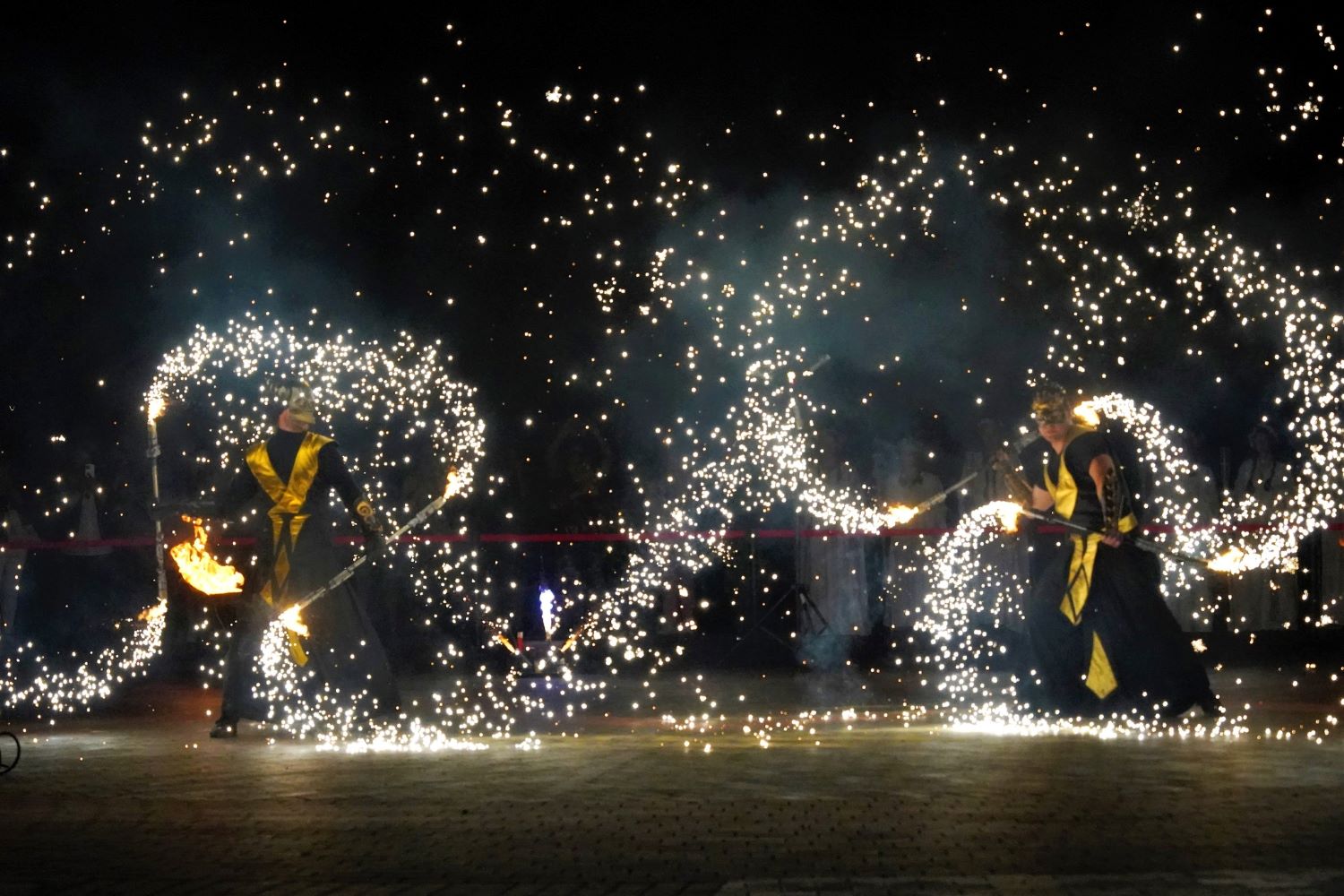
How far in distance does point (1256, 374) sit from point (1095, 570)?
588 cm

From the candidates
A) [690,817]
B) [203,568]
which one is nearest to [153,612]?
[203,568]

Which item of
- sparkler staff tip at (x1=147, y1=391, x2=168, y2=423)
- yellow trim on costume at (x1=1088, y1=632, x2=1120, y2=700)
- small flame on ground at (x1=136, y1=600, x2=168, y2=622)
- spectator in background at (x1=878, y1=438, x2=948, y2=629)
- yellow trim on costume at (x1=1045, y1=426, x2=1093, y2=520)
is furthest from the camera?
spectator in background at (x1=878, y1=438, x2=948, y2=629)

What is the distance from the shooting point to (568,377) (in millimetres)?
16500

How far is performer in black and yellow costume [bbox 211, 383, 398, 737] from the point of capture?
1130 centimetres

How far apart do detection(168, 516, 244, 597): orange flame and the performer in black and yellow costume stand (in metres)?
0.14

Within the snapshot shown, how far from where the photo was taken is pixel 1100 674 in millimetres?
11203

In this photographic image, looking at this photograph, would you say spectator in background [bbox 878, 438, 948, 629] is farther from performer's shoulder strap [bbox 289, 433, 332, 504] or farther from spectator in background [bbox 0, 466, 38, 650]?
spectator in background [bbox 0, 466, 38, 650]

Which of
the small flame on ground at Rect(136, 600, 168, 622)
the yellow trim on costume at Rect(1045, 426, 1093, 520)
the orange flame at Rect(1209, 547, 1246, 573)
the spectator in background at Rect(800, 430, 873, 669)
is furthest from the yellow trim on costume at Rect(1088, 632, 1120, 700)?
the small flame on ground at Rect(136, 600, 168, 622)

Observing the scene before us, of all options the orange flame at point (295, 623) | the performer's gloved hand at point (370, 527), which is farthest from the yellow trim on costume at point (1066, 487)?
the orange flame at point (295, 623)

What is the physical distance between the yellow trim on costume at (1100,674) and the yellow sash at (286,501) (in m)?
4.73

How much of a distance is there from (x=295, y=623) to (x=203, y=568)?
2.22 feet

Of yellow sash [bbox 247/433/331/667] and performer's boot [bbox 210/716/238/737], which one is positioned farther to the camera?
yellow sash [bbox 247/433/331/667]

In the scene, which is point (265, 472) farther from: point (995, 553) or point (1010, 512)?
point (995, 553)

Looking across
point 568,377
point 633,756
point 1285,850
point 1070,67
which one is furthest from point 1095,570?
point 568,377
